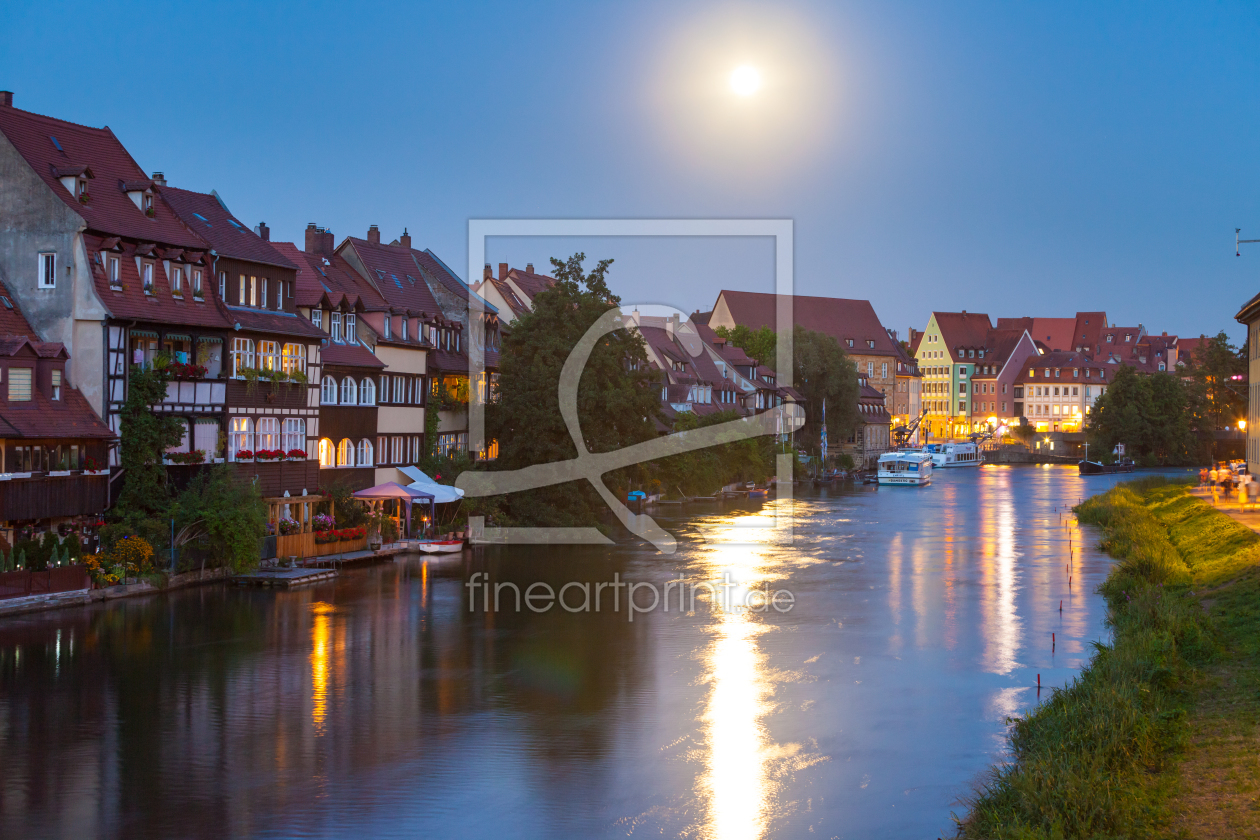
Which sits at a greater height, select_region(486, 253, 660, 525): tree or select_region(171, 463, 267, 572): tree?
select_region(486, 253, 660, 525): tree

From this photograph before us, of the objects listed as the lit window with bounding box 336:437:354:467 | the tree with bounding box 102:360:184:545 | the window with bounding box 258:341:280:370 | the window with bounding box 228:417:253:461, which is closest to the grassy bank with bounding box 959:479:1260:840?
the tree with bounding box 102:360:184:545

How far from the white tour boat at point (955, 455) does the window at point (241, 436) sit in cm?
7709

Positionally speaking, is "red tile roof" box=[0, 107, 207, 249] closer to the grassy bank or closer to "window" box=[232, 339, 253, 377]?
Result: "window" box=[232, 339, 253, 377]

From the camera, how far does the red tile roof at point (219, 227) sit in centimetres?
3209

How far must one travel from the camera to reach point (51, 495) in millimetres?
25750

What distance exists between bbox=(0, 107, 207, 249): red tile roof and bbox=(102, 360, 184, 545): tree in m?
3.63

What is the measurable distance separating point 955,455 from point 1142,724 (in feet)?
299

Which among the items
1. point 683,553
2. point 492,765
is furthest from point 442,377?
point 492,765

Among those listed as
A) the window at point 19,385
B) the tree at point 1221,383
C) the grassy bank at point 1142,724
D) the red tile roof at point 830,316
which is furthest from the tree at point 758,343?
the window at point 19,385

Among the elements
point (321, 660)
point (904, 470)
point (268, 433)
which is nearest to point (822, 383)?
point (904, 470)

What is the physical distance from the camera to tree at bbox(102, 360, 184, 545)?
27.8 meters

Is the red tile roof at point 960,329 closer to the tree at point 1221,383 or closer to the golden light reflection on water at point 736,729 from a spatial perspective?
the tree at point 1221,383

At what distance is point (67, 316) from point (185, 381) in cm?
317

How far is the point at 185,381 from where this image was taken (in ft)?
97.2
